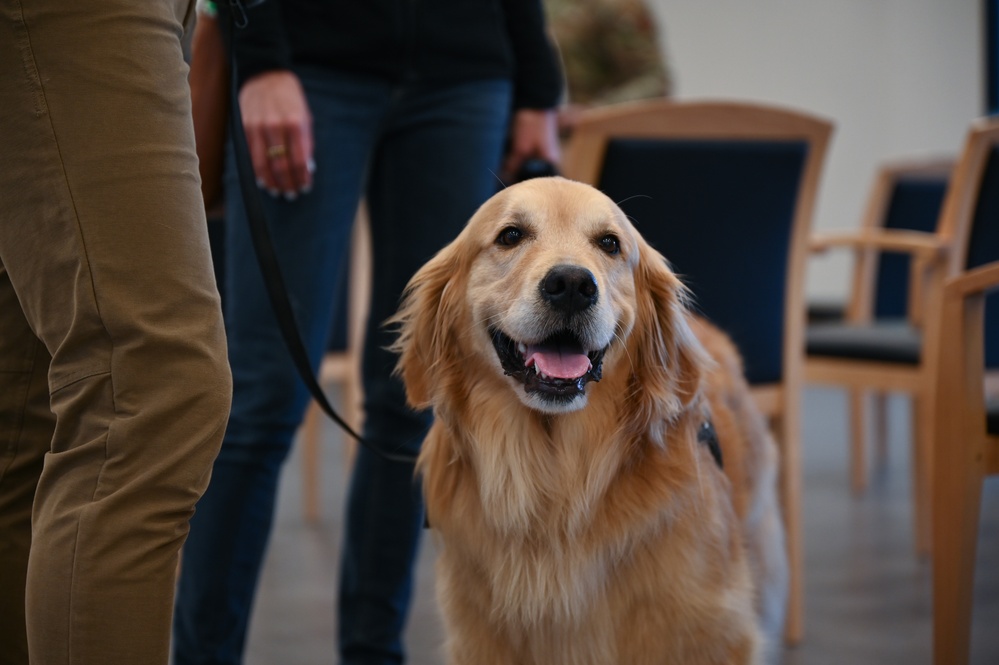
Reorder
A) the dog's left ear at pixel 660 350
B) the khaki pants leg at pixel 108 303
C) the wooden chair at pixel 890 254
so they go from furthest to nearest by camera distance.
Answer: the wooden chair at pixel 890 254
the dog's left ear at pixel 660 350
the khaki pants leg at pixel 108 303

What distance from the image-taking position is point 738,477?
1.71m

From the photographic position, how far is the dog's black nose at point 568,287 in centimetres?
131

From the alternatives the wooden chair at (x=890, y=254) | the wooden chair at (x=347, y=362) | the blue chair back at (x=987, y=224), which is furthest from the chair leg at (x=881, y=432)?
the wooden chair at (x=347, y=362)

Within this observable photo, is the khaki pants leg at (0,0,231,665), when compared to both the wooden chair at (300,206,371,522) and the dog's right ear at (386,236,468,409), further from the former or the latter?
the wooden chair at (300,206,371,522)

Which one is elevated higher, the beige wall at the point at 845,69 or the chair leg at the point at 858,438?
the beige wall at the point at 845,69

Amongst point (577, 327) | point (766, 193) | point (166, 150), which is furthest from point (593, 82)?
point (166, 150)

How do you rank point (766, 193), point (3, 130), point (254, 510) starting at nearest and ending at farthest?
point (3, 130)
point (254, 510)
point (766, 193)

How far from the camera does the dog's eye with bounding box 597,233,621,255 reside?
56.8 inches

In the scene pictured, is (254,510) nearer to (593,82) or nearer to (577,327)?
(577,327)

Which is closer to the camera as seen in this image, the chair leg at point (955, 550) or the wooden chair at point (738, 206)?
the chair leg at point (955, 550)

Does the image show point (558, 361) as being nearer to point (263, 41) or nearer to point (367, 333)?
point (367, 333)

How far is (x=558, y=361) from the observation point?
136 cm

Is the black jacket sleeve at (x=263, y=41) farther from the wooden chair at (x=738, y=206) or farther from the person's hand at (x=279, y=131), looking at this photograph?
the wooden chair at (x=738, y=206)

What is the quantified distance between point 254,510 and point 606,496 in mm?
527
